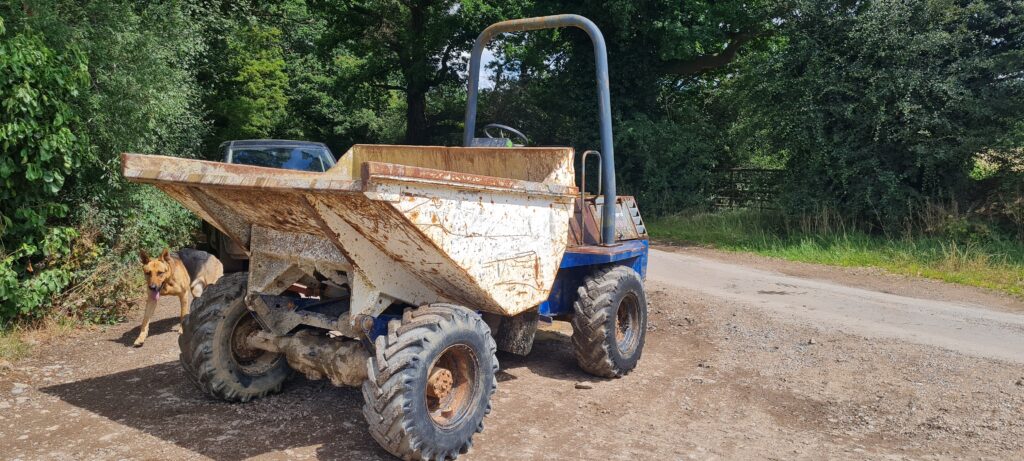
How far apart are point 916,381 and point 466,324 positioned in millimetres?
3832

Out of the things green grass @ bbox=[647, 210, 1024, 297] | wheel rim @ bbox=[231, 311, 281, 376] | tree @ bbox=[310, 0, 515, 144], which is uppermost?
tree @ bbox=[310, 0, 515, 144]

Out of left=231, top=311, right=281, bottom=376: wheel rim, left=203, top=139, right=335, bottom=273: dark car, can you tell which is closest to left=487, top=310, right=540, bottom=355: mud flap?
left=231, top=311, right=281, bottom=376: wheel rim

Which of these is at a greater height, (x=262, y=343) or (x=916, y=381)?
(x=262, y=343)

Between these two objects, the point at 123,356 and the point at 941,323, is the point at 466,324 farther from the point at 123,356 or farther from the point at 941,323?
the point at 941,323

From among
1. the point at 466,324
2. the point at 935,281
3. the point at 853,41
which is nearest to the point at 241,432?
the point at 466,324

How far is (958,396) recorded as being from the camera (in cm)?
516

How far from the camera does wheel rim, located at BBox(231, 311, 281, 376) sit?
4.71 metres

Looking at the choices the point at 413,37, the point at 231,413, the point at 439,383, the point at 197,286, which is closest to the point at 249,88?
the point at 413,37

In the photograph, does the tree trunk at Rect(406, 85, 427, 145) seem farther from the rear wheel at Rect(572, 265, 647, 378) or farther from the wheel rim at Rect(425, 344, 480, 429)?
the wheel rim at Rect(425, 344, 480, 429)

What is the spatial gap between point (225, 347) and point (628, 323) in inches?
121

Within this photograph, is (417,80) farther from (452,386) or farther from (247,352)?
(452,386)

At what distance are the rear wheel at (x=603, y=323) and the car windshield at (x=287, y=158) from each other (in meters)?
5.45

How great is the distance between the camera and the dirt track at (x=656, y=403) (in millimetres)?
4094

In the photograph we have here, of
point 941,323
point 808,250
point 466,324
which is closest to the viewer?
point 466,324
